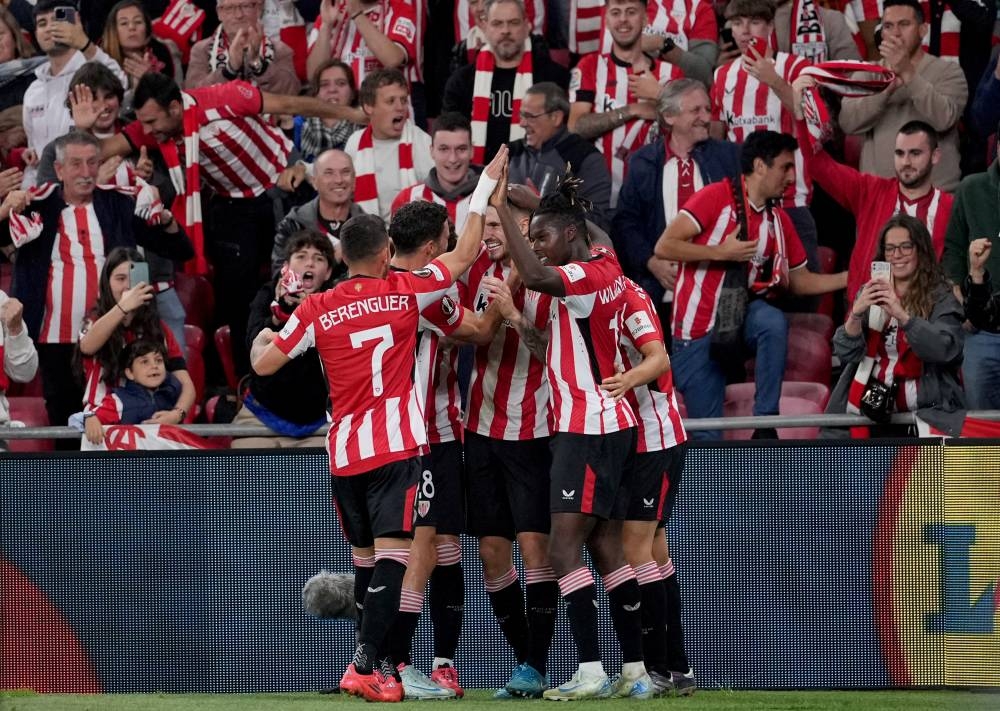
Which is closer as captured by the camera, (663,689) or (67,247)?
(663,689)

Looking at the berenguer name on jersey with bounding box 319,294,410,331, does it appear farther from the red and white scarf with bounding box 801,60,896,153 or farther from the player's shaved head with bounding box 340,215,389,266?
the red and white scarf with bounding box 801,60,896,153

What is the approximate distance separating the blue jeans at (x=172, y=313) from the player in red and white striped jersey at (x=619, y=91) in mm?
2966

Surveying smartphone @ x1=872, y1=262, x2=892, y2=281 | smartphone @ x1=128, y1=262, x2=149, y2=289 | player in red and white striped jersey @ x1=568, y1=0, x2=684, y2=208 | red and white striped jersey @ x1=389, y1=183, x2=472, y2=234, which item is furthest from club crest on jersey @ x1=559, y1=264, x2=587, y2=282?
player in red and white striped jersey @ x1=568, y1=0, x2=684, y2=208

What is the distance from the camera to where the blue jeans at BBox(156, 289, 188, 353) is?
36.0 feet

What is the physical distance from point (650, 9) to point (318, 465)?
504 centimetres

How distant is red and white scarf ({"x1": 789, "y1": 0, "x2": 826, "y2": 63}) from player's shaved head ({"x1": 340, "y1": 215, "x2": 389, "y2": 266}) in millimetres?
5112

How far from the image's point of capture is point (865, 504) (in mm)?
8375

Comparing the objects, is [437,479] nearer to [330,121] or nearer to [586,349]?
[586,349]

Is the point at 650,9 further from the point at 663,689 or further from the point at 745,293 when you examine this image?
the point at 663,689

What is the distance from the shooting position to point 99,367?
1015cm

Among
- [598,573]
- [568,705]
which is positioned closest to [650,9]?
[598,573]

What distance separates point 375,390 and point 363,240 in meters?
0.68

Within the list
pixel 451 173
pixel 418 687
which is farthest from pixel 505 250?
pixel 451 173

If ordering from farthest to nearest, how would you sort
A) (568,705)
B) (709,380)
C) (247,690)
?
(709,380) → (247,690) → (568,705)
